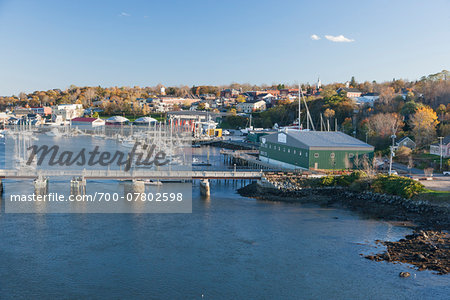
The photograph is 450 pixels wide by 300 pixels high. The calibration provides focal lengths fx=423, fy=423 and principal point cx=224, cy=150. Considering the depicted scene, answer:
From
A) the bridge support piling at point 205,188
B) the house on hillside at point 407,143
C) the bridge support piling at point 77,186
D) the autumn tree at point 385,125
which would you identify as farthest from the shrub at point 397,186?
the bridge support piling at point 77,186

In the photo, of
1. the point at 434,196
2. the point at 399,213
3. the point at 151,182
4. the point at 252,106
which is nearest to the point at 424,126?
the point at 434,196

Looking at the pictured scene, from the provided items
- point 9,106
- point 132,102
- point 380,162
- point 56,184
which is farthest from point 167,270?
point 9,106

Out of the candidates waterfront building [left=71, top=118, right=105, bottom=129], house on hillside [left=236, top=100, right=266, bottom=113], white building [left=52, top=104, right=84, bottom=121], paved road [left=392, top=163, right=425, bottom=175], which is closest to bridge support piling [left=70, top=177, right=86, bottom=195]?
paved road [left=392, top=163, right=425, bottom=175]

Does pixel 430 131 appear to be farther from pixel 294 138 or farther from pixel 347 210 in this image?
pixel 347 210

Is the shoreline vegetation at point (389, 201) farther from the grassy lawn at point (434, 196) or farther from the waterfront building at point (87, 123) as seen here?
the waterfront building at point (87, 123)

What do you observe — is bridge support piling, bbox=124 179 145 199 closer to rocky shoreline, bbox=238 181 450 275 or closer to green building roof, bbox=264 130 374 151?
rocky shoreline, bbox=238 181 450 275
